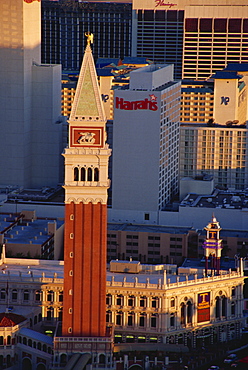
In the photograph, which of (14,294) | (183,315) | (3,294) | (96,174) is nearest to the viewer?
(96,174)

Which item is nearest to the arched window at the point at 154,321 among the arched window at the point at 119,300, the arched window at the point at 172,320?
the arched window at the point at 172,320

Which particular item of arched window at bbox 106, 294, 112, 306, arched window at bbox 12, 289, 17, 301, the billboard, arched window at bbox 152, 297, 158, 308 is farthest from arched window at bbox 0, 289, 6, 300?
the billboard

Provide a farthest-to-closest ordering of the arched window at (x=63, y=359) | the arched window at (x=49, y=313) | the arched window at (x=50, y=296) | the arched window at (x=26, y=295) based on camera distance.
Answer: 1. the arched window at (x=26, y=295)
2. the arched window at (x=49, y=313)
3. the arched window at (x=50, y=296)
4. the arched window at (x=63, y=359)

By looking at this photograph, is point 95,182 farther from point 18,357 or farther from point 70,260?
point 18,357

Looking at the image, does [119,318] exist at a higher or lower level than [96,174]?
lower

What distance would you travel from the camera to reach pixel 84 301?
17750 centimetres

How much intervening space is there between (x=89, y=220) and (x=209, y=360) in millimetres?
30536

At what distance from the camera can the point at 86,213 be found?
176 metres

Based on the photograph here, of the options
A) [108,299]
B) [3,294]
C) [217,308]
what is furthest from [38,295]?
[217,308]

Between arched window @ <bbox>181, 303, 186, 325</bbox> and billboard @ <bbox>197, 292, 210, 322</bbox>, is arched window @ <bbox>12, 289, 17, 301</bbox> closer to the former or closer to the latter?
arched window @ <bbox>181, 303, 186, 325</bbox>

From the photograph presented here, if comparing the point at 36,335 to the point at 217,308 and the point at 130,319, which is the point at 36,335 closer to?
the point at 130,319

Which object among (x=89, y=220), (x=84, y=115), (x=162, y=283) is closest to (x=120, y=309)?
(x=162, y=283)

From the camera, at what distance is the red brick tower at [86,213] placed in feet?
560

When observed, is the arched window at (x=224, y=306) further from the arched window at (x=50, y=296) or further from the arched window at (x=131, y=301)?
the arched window at (x=50, y=296)
